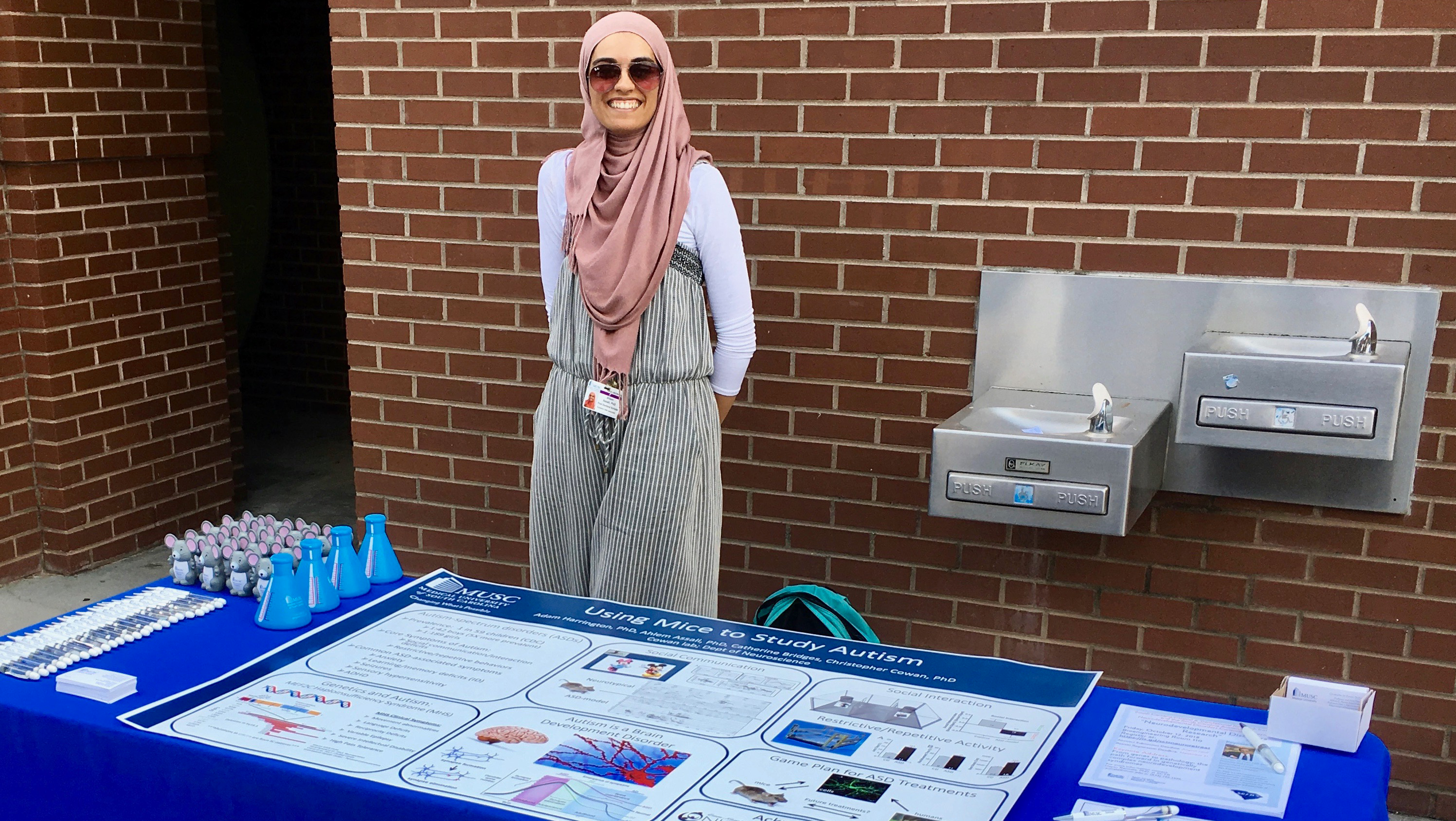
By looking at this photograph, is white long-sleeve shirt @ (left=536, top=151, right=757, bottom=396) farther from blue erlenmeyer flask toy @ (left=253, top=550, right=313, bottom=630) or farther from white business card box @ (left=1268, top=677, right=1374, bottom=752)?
white business card box @ (left=1268, top=677, right=1374, bottom=752)

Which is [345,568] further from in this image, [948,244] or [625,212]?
[948,244]

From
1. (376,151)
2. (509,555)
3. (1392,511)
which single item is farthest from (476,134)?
(1392,511)

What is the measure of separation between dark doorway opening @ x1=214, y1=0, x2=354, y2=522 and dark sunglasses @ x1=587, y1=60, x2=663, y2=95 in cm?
383

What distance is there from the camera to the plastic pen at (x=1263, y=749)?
174cm

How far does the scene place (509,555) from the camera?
3945mm

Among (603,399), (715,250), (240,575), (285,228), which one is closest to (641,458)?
(603,399)

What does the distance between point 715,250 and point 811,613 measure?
2.86ft

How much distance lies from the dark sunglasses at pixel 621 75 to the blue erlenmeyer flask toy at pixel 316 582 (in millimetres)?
1119

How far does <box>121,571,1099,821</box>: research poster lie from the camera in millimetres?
1663

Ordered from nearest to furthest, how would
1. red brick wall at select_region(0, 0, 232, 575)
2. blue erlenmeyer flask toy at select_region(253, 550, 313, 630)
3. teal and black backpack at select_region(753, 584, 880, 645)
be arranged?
blue erlenmeyer flask toy at select_region(253, 550, 313, 630)
teal and black backpack at select_region(753, 584, 880, 645)
red brick wall at select_region(0, 0, 232, 575)

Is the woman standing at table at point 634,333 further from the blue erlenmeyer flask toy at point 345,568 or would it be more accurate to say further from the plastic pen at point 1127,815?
the plastic pen at point 1127,815

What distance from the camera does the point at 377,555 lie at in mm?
2479

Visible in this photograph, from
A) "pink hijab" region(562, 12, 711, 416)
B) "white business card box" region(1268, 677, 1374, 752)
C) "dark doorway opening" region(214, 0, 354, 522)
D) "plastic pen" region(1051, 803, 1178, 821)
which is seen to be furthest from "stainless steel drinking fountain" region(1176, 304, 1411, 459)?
"dark doorway opening" region(214, 0, 354, 522)

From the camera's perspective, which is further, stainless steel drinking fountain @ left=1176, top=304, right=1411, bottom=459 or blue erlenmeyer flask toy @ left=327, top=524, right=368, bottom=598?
stainless steel drinking fountain @ left=1176, top=304, right=1411, bottom=459
